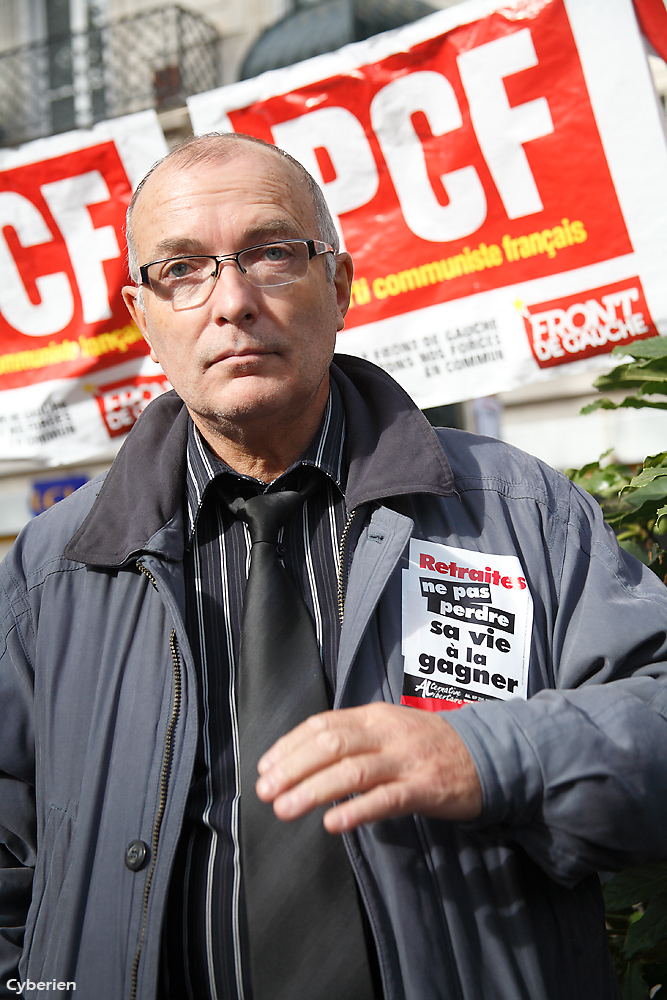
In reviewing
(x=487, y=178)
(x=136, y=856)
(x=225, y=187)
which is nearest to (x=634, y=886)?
(x=136, y=856)

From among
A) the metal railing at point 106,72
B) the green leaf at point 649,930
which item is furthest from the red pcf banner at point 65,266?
the metal railing at point 106,72

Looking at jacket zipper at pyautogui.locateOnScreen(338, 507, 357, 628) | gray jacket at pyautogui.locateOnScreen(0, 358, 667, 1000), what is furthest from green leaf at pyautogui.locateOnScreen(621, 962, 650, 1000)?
jacket zipper at pyautogui.locateOnScreen(338, 507, 357, 628)

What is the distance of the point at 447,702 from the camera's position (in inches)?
60.8

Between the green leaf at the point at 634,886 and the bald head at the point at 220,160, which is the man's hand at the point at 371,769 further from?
the bald head at the point at 220,160

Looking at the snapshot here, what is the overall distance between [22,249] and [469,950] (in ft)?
10.2

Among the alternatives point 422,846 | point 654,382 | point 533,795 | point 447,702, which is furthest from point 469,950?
point 654,382

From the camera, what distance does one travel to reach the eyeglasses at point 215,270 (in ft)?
5.87

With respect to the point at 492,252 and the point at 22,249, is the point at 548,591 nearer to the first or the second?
the point at 492,252

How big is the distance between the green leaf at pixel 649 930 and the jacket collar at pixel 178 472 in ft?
3.28

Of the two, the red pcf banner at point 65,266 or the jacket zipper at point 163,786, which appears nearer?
the jacket zipper at point 163,786

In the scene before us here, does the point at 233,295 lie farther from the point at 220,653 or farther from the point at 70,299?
the point at 70,299

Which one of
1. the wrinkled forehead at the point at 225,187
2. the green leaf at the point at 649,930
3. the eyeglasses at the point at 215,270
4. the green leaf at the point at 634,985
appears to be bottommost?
the green leaf at the point at 634,985

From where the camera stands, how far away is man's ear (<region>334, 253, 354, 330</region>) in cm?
206

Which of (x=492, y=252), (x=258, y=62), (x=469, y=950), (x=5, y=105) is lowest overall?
(x=469, y=950)
